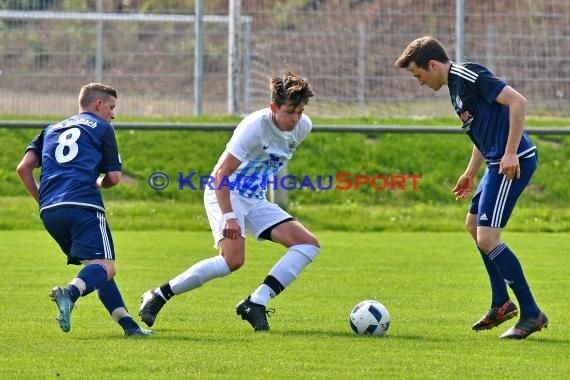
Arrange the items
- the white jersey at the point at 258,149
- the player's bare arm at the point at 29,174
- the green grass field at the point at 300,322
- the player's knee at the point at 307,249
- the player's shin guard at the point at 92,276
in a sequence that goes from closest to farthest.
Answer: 1. the green grass field at the point at 300,322
2. the player's shin guard at the point at 92,276
3. the player's bare arm at the point at 29,174
4. the white jersey at the point at 258,149
5. the player's knee at the point at 307,249

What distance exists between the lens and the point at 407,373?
6332 mm

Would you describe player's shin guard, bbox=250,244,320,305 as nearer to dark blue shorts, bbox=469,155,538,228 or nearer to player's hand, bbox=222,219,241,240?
player's hand, bbox=222,219,241,240

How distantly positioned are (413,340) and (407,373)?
4.26 ft

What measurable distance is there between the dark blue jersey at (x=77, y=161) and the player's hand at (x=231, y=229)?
80cm

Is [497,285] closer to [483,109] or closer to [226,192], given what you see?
[483,109]

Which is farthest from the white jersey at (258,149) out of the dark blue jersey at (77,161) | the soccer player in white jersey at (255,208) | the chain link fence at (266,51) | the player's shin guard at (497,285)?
the chain link fence at (266,51)

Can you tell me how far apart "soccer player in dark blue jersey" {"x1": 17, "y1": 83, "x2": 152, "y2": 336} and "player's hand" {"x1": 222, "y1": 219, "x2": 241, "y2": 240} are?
77 centimetres

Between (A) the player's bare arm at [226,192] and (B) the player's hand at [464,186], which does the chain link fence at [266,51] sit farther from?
(A) the player's bare arm at [226,192]

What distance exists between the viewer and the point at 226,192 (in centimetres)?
811

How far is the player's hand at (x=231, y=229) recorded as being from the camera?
8047 millimetres

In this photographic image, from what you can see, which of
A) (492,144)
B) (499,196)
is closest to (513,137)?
(492,144)

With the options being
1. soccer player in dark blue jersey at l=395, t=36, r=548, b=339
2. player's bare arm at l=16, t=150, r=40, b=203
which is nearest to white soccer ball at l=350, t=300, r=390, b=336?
soccer player in dark blue jersey at l=395, t=36, r=548, b=339

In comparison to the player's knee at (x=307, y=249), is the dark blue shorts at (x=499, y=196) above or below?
above

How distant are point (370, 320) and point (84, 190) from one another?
1993mm
